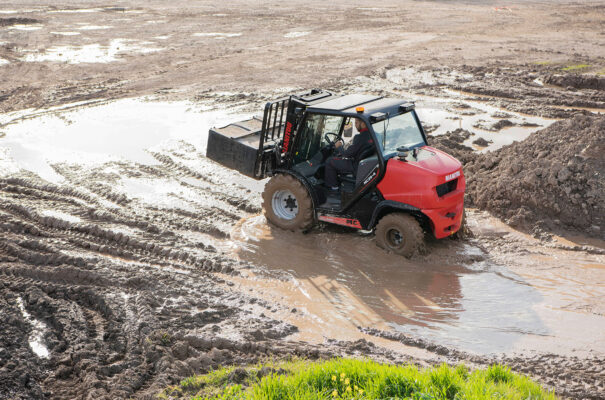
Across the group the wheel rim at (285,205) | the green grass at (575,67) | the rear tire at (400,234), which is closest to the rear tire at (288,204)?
the wheel rim at (285,205)

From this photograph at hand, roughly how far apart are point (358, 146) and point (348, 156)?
8.5 inches

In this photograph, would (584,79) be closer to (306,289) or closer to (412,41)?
(412,41)

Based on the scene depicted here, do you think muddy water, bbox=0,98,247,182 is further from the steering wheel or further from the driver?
the driver

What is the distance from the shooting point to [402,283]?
7816 millimetres

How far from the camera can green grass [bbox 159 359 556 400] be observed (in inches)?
191

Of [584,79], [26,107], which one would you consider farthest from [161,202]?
[584,79]

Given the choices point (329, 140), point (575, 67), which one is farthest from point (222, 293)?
point (575, 67)

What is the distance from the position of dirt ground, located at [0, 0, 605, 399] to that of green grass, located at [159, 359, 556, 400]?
0.49 m

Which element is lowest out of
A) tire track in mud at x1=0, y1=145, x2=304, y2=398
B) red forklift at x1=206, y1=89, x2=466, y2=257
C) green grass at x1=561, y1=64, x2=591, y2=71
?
tire track in mud at x1=0, y1=145, x2=304, y2=398

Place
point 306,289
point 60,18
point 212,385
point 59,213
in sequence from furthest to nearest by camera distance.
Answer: point 60,18
point 59,213
point 306,289
point 212,385

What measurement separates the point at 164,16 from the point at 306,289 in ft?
84.4

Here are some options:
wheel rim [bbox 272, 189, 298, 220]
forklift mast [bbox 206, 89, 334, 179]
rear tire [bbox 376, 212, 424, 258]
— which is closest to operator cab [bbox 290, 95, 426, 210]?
forklift mast [bbox 206, 89, 334, 179]

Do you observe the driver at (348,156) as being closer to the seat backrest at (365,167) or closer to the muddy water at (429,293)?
the seat backrest at (365,167)

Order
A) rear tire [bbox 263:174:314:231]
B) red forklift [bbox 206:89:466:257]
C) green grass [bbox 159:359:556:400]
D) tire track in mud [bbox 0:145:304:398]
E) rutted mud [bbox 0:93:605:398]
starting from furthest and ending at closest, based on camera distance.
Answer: rear tire [bbox 263:174:314:231] → red forklift [bbox 206:89:466:257] → rutted mud [bbox 0:93:605:398] → tire track in mud [bbox 0:145:304:398] → green grass [bbox 159:359:556:400]
